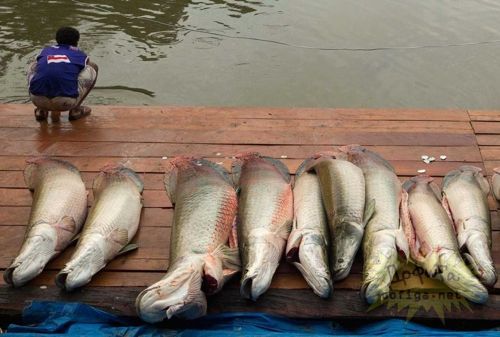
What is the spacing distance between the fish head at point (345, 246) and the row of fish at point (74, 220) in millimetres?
1248

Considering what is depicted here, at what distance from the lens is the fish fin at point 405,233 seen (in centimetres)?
310

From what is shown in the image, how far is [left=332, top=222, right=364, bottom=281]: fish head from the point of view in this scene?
9.96 ft

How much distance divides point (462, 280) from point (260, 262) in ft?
3.52

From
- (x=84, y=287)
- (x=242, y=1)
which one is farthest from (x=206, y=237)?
(x=242, y=1)

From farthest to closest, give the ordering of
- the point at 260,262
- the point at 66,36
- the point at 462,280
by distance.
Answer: the point at 66,36, the point at 260,262, the point at 462,280

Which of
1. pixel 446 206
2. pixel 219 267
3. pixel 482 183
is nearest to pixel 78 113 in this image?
pixel 219 267

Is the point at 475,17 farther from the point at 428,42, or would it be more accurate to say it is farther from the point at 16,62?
the point at 16,62

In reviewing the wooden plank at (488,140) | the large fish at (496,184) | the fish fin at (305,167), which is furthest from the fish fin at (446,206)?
the wooden plank at (488,140)

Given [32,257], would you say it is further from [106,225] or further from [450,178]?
[450,178]

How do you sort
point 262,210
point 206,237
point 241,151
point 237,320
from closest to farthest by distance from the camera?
point 237,320
point 206,237
point 262,210
point 241,151

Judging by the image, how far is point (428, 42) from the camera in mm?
8742

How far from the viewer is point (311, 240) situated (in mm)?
3107

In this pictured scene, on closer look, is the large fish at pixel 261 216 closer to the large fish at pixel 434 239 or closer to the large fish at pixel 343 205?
the large fish at pixel 343 205

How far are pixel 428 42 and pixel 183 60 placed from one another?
3904 millimetres
